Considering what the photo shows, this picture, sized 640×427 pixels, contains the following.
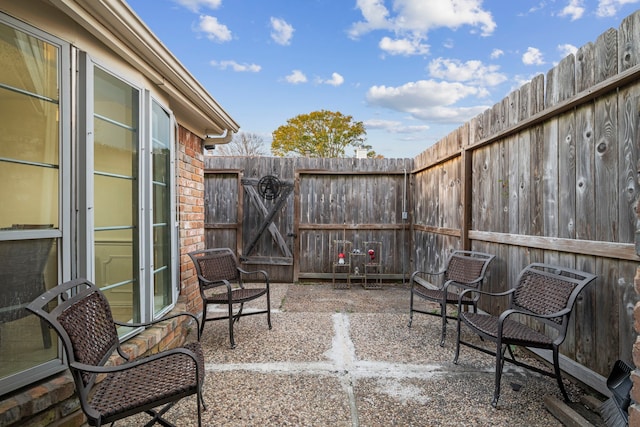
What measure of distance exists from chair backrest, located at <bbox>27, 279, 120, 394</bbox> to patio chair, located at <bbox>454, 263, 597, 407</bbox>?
7.16ft

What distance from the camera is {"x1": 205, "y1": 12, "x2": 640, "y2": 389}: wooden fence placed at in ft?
A: 6.12

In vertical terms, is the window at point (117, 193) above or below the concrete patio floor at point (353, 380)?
above

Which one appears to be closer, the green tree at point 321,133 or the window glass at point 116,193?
the window glass at point 116,193

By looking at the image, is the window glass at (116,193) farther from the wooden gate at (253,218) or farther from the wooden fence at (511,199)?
the wooden gate at (253,218)

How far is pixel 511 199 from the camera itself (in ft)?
9.52

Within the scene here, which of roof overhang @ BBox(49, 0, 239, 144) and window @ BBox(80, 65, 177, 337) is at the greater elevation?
roof overhang @ BBox(49, 0, 239, 144)

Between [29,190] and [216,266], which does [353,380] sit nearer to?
[216,266]

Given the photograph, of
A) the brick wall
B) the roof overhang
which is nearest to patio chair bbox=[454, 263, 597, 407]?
the brick wall

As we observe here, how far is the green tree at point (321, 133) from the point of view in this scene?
495 inches

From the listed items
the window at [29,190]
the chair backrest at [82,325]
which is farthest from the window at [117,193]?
the chair backrest at [82,325]

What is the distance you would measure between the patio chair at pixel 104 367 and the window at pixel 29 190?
0.97 feet

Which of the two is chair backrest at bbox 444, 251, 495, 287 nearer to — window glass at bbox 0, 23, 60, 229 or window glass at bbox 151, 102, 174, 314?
window glass at bbox 151, 102, 174, 314

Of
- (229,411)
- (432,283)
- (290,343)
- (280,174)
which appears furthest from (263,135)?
(229,411)

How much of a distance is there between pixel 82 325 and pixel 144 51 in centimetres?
175
